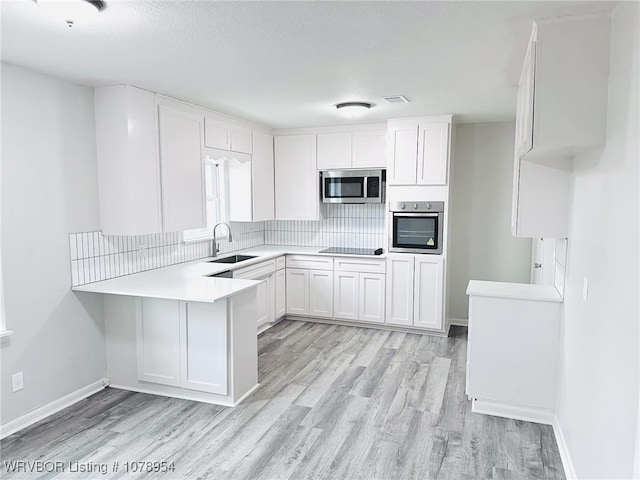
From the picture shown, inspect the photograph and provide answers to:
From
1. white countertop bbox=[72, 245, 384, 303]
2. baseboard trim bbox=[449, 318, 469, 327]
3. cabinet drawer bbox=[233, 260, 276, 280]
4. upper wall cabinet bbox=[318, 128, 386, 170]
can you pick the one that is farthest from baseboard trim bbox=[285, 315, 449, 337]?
upper wall cabinet bbox=[318, 128, 386, 170]

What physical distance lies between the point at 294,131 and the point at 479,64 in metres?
2.91

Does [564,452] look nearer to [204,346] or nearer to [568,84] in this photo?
[568,84]

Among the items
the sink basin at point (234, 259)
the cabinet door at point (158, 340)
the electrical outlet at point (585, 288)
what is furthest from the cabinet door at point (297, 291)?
the electrical outlet at point (585, 288)

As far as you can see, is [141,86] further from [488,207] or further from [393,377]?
[488,207]

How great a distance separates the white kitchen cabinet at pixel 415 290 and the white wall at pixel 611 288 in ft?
7.38

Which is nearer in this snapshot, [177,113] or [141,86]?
[141,86]

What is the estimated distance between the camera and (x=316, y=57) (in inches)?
103

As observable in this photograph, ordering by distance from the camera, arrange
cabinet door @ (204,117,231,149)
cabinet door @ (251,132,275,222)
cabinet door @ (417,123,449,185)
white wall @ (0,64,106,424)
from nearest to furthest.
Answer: white wall @ (0,64,106,424), cabinet door @ (204,117,231,149), cabinet door @ (417,123,449,185), cabinet door @ (251,132,275,222)

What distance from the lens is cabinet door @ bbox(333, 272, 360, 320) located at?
16.6 ft

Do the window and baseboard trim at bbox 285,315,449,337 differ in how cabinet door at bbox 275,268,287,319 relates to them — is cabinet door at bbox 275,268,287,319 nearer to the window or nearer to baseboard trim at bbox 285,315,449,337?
baseboard trim at bbox 285,315,449,337

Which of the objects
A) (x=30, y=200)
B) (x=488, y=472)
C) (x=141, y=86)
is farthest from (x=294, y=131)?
(x=488, y=472)

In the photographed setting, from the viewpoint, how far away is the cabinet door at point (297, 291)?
5266mm

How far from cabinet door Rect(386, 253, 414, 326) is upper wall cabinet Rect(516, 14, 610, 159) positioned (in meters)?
2.80

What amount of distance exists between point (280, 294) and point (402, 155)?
2175mm
